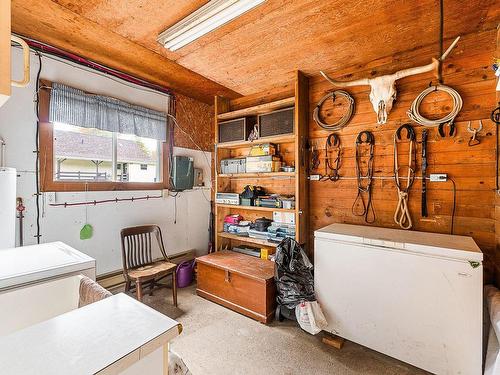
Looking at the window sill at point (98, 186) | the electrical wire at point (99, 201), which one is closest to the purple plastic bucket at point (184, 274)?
the electrical wire at point (99, 201)

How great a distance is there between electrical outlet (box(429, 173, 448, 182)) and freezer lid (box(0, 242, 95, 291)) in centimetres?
260

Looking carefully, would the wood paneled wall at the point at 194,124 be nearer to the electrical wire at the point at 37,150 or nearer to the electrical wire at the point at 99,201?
the electrical wire at the point at 99,201

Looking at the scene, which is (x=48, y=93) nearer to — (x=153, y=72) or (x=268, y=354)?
(x=153, y=72)

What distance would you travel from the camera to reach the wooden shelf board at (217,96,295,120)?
8.63ft

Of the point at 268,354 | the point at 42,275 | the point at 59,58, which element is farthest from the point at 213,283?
the point at 59,58

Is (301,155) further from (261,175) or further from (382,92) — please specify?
A: (382,92)

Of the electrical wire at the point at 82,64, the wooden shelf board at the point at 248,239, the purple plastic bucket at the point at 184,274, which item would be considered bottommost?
the purple plastic bucket at the point at 184,274

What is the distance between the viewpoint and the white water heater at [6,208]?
164 centimetres

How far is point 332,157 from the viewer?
2.58 meters

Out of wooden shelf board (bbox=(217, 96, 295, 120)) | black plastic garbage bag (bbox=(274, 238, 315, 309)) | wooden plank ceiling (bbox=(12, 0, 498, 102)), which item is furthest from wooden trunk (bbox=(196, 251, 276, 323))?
wooden plank ceiling (bbox=(12, 0, 498, 102))

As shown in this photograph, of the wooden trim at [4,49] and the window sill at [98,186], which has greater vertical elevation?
the wooden trim at [4,49]

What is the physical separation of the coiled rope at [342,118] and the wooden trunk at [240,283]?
1640 millimetres

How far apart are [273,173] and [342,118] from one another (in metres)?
0.92

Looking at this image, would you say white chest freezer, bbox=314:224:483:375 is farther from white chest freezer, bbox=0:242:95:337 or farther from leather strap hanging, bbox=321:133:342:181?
white chest freezer, bbox=0:242:95:337
